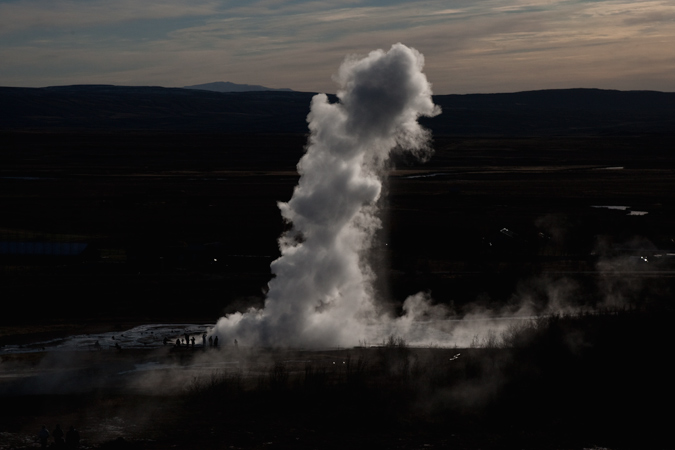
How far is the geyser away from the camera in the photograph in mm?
50406

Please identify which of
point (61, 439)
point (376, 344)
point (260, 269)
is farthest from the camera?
point (260, 269)

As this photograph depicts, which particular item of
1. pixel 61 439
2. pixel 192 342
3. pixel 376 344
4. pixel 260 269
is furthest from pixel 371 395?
pixel 260 269

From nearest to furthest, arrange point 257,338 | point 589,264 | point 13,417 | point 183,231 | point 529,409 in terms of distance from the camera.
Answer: point 13,417 → point 529,409 → point 257,338 → point 589,264 → point 183,231

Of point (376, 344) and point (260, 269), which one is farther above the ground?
point (260, 269)

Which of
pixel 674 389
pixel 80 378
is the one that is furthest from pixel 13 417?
pixel 674 389

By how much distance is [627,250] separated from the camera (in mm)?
80688

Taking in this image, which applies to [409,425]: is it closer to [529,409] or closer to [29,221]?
[529,409]

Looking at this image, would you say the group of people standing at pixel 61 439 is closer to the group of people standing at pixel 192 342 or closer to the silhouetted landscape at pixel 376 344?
the silhouetted landscape at pixel 376 344

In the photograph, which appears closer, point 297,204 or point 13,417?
point 13,417

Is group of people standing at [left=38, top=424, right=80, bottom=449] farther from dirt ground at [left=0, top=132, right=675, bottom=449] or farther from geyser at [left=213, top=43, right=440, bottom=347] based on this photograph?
geyser at [left=213, top=43, right=440, bottom=347]

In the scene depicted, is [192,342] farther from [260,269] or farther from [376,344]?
[260,269]

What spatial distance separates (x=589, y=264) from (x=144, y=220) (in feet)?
192

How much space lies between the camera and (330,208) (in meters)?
52.0

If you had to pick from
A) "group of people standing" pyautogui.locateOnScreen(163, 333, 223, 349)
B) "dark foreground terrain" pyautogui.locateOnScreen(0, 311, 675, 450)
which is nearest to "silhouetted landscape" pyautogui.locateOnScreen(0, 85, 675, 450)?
"dark foreground terrain" pyautogui.locateOnScreen(0, 311, 675, 450)
